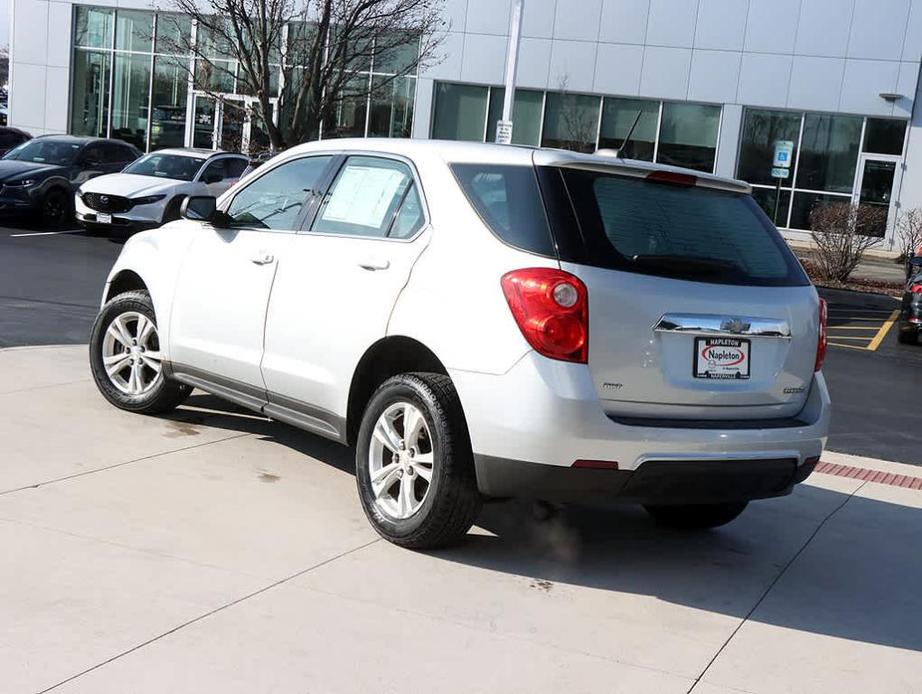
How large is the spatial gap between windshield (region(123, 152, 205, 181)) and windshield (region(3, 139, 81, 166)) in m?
1.37

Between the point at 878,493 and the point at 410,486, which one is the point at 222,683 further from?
the point at 878,493

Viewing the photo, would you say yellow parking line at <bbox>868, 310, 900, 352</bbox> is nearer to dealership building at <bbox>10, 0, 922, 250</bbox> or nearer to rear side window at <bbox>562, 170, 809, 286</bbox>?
rear side window at <bbox>562, 170, 809, 286</bbox>

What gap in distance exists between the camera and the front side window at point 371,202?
534 cm

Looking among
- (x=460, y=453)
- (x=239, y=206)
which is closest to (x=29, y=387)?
(x=239, y=206)

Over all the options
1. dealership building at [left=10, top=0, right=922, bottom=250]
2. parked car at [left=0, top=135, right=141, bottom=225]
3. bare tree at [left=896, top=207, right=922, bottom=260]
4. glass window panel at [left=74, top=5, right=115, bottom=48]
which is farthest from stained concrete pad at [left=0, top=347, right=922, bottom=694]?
glass window panel at [left=74, top=5, right=115, bottom=48]

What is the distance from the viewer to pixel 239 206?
6480 mm

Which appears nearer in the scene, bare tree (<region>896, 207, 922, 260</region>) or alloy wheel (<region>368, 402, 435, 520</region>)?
alloy wheel (<region>368, 402, 435, 520</region>)

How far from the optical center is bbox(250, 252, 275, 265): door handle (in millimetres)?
5945

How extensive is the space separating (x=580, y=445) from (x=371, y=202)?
1.74 metres

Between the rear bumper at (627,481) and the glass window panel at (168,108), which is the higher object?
the glass window panel at (168,108)

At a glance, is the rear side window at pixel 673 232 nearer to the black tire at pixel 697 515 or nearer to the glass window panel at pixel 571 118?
the black tire at pixel 697 515

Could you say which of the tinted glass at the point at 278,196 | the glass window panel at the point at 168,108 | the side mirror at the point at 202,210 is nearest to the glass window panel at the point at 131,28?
the glass window panel at the point at 168,108

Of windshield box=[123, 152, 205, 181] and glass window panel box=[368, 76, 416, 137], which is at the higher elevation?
glass window panel box=[368, 76, 416, 137]

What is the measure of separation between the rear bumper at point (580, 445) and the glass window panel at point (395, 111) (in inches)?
1220
